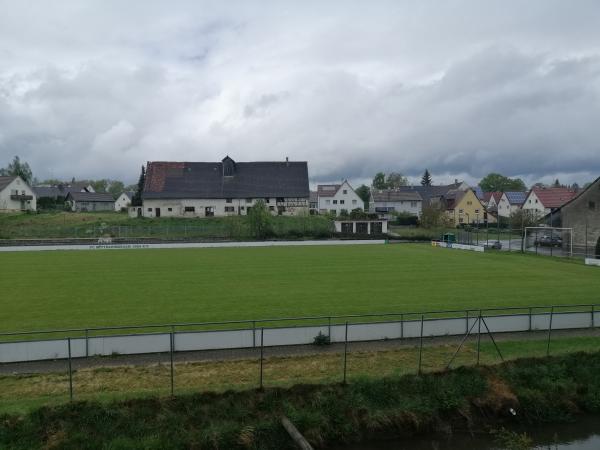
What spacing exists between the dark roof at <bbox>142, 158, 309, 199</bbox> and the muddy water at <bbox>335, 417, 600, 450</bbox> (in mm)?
73074

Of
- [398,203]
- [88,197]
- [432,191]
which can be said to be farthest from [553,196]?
[88,197]

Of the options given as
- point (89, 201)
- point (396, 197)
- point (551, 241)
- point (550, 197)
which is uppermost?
point (396, 197)

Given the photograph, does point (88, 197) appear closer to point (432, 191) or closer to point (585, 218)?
point (432, 191)

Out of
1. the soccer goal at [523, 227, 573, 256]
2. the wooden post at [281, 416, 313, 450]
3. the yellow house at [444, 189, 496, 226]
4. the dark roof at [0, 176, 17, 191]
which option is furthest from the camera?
the yellow house at [444, 189, 496, 226]

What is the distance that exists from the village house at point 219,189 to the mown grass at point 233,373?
221ft

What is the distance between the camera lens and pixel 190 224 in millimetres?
78125

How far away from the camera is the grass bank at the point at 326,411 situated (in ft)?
40.4

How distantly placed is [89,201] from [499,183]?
453 ft

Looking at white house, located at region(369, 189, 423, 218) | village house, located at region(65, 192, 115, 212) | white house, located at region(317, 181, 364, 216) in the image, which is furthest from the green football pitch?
village house, located at region(65, 192, 115, 212)

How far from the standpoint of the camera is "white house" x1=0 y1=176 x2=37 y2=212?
8556cm

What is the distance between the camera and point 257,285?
2934 cm

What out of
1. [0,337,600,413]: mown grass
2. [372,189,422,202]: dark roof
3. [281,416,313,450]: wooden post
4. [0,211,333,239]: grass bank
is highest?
[372,189,422,202]: dark roof

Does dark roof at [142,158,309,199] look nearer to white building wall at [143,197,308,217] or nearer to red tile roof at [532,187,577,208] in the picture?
white building wall at [143,197,308,217]

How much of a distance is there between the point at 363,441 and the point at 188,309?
12.1 metres
